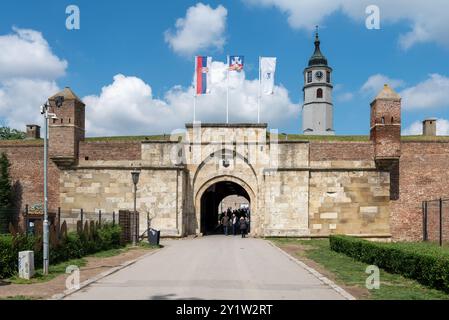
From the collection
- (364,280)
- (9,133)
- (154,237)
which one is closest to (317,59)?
(9,133)

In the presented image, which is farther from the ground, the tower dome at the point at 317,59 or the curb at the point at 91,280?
the tower dome at the point at 317,59

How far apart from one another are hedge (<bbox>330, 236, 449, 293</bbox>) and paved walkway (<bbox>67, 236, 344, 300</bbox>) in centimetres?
233

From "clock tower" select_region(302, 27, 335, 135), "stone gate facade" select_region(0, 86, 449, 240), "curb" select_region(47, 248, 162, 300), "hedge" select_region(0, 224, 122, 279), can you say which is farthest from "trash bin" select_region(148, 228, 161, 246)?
"clock tower" select_region(302, 27, 335, 135)

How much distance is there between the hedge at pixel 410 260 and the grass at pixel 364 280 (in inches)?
7.3

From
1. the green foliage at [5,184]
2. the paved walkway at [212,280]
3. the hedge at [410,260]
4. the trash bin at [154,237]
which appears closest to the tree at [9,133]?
the green foliage at [5,184]

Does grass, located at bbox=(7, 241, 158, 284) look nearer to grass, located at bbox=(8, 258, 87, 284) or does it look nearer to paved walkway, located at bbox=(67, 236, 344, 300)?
grass, located at bbox=(8, 258, 87, 284)

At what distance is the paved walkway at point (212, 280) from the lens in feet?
31.7

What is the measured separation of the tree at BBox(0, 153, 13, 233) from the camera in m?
28.0

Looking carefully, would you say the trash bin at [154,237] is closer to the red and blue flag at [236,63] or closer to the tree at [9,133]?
the red and blue flag at [236,63]

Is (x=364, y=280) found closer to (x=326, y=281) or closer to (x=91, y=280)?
(x=326, y=281)

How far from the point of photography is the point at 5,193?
28.0 metres
